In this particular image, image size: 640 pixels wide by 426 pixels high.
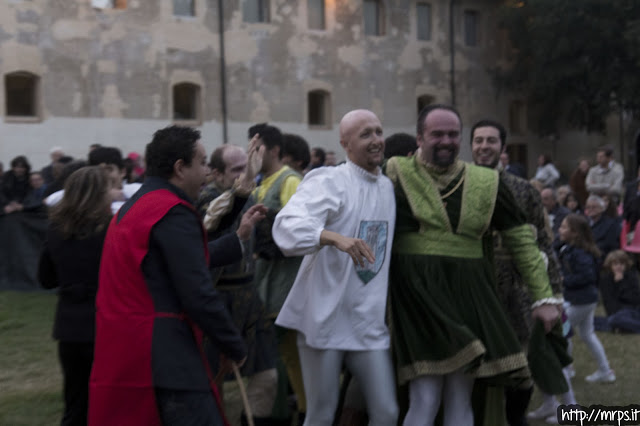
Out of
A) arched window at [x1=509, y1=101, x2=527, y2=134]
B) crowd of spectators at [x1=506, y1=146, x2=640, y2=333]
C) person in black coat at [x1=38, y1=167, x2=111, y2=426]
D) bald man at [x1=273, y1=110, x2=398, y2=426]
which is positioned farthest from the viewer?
arched window at [x1=509, y1=101, x2=527, y2=134]

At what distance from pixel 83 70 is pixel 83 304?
59.3 feet

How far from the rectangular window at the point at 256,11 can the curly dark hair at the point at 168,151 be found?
22.0 metres

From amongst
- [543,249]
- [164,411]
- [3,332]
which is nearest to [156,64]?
[3,332]

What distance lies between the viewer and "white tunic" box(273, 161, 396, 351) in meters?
4.79

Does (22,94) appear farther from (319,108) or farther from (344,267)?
(344,267)

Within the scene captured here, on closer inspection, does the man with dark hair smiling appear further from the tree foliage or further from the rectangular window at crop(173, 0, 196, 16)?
the tree foliage

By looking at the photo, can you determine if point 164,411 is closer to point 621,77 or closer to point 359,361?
point 359,361

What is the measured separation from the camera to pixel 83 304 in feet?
17.4

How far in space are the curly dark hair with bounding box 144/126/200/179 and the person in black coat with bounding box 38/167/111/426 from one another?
1294mm

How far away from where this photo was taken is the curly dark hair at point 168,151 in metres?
4.09

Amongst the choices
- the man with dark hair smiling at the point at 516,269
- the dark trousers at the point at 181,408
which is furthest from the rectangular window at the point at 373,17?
the dark trousers at the point at 181,408

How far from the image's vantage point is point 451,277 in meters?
4.86

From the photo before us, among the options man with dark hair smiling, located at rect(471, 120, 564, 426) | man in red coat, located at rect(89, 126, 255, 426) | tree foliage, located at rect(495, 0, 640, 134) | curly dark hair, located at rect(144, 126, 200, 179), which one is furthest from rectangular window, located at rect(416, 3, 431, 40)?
man in red coat, located at rect(89, 126, 255, 426)

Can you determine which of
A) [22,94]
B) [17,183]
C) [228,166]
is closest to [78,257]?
[228,166]
